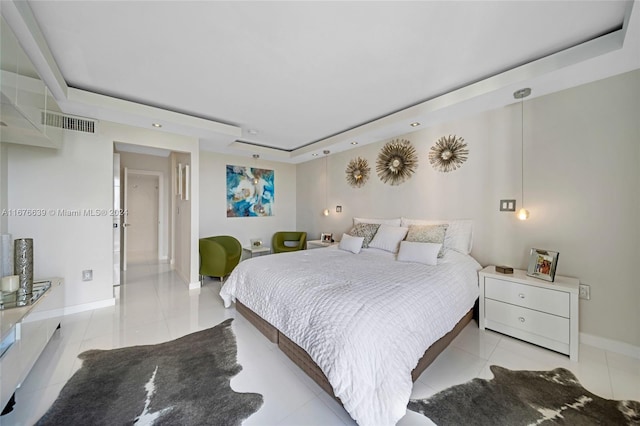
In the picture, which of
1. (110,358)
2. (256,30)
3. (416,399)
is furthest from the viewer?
(110,358)

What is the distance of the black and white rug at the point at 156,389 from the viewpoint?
4.66 feet

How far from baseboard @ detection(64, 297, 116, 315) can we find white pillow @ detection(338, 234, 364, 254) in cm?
312

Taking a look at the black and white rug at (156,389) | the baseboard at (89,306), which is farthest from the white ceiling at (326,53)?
the black and white rug at (156,389)

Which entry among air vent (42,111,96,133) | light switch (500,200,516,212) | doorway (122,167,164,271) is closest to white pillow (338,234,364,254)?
light switch (500,200,516,212)

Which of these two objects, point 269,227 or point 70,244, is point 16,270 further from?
point 269,227

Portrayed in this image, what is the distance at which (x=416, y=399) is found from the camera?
61.2 inches

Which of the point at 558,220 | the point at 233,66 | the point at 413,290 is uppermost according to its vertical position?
the point at 233,66

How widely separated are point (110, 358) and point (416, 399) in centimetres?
241

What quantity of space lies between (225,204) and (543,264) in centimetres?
495

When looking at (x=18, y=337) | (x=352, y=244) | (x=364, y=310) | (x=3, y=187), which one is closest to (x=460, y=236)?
(x=352, y=244)

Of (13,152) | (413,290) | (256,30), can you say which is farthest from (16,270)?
(413,290)

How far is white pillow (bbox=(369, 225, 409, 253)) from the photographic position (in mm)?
3176

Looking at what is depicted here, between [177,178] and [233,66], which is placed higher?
[233,66]

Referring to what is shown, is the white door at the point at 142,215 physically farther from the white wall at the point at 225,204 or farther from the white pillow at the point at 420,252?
the white pillow at the point at 420,252
